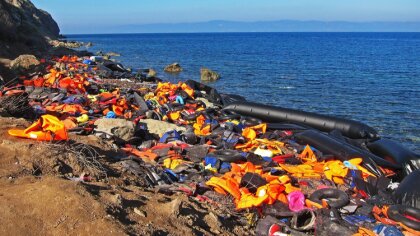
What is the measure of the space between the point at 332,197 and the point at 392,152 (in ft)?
11.1

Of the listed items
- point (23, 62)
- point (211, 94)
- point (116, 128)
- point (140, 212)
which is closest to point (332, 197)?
point (140, 212)

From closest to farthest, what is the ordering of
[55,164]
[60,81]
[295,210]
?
[55,164] → [295,210] → [60,81]

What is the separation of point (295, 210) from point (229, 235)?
162cm

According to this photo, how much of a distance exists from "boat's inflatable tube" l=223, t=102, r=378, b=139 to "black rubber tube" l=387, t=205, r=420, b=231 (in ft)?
18.0

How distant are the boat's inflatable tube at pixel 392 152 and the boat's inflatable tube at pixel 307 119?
4.17 feet

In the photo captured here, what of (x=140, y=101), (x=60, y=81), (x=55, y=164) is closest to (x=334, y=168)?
(x=55, y=164)

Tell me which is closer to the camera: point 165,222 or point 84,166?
point 165,222

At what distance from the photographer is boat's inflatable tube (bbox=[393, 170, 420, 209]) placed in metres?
6.67

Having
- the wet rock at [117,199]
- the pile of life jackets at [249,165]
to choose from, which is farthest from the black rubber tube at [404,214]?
the wet rock at [117,199]

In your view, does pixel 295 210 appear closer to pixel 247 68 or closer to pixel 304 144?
pixel 304 144

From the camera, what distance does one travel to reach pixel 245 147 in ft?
31.8

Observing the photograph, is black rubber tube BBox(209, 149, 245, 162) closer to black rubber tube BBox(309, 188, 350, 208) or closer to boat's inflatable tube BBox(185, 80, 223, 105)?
black rubber tube BBox(309, 188, 350, 208)

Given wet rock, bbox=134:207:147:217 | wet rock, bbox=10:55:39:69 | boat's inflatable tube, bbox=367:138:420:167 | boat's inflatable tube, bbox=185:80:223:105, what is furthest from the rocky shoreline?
wet rock, bbox=10:55:39:69

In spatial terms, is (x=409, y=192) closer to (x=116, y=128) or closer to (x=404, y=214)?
(x=404, y=214)
